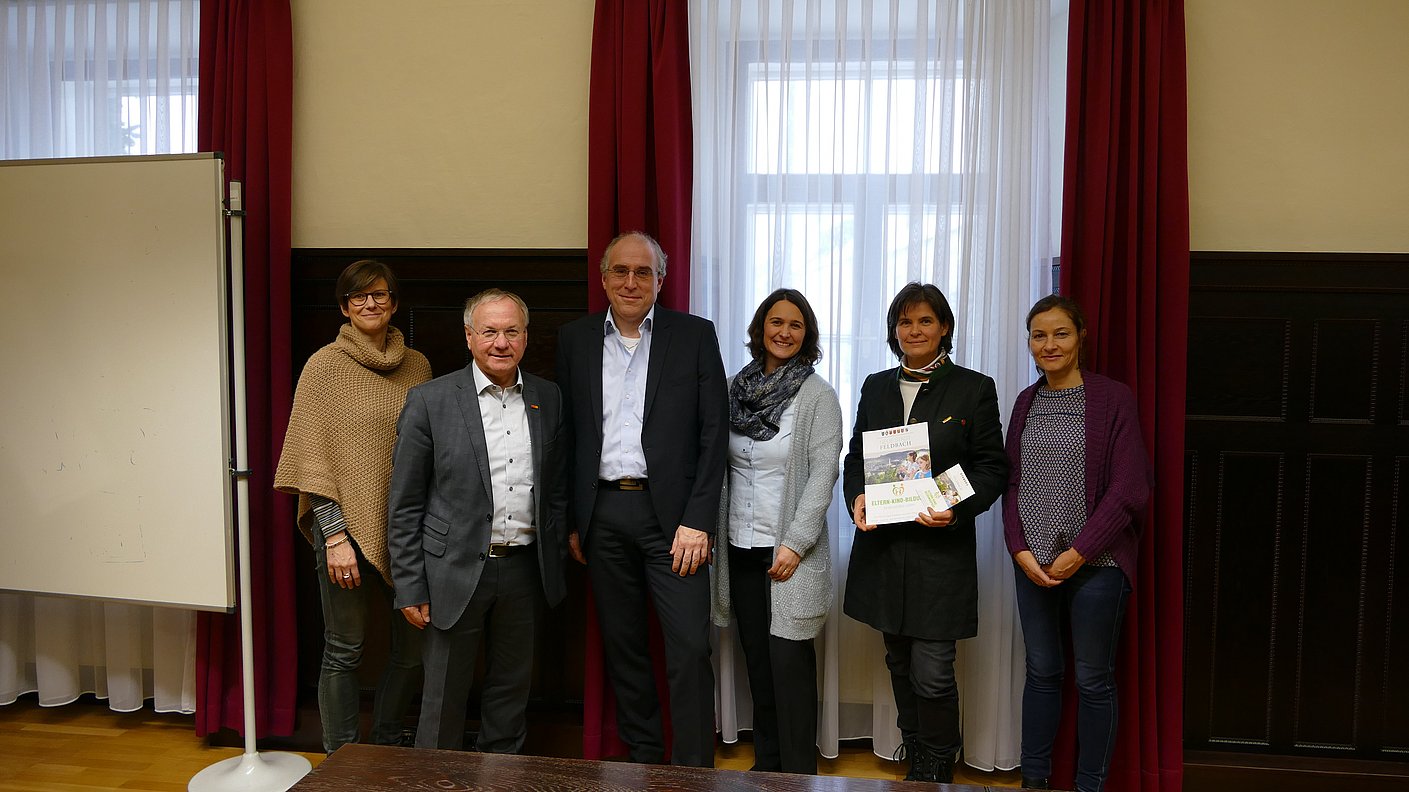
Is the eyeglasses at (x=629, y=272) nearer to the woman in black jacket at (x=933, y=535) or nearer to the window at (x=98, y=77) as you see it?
the woman in black jacket at (x=933, y=535)

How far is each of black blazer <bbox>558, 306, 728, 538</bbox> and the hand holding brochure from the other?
428 millimetres

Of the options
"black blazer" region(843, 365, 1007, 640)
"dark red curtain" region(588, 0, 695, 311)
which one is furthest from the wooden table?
"dark red curtain" region(588, 0, 695, 311)

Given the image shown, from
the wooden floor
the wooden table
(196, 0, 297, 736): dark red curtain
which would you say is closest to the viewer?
the wooden table

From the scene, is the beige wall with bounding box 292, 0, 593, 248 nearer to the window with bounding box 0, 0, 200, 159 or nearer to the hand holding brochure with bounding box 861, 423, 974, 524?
the window with bounding box 0, 0, 200, 159

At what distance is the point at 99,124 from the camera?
9.83ft

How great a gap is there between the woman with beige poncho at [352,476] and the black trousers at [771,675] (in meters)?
0.98

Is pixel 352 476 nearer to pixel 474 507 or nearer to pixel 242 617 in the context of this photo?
pixel 474 507

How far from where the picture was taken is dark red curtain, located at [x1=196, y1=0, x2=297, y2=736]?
284 centimetres

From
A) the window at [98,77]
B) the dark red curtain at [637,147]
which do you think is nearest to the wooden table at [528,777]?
the dark red curtain at [637,147]

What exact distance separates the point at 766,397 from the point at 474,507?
34.3 inches

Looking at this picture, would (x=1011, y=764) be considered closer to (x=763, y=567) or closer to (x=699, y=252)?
(x=763, y=567)

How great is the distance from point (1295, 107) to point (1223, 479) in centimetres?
122

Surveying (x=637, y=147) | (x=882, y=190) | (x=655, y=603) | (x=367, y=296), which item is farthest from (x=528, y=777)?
(x=882, y=190)

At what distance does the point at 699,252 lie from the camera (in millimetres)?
2805
